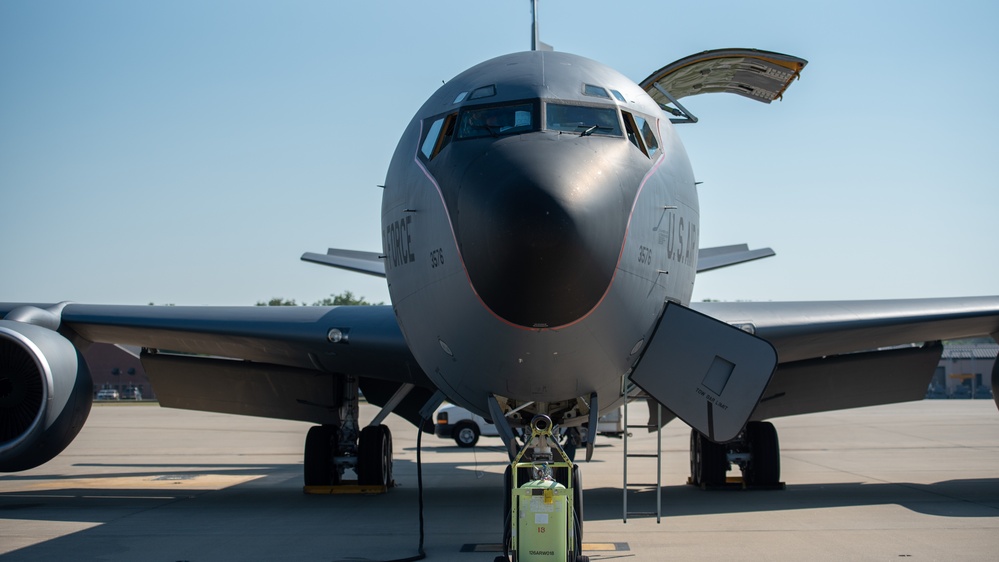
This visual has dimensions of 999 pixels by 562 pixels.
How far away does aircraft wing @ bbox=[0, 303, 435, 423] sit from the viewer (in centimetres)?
1206

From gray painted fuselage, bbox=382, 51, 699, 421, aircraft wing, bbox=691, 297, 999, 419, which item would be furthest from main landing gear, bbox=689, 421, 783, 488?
gray painted fuselage, bbox=382, 51, 699, 421

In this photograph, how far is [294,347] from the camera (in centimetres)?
1253

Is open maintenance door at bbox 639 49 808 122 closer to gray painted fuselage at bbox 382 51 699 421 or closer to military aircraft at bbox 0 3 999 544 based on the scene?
military aircraft at bbox 0 3 999 544

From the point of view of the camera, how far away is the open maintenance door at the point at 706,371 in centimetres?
771

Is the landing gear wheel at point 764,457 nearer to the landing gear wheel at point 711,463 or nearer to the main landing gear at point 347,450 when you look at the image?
the landing gear wheel at point 711,463

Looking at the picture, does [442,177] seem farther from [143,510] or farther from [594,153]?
[143,510]

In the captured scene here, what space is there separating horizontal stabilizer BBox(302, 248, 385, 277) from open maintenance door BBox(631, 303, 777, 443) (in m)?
6.54

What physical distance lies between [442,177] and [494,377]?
5.11 ft

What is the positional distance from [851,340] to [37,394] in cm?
966

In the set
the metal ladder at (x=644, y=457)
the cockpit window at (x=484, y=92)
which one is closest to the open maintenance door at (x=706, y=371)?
the metal ladder at (x=644, y=457)

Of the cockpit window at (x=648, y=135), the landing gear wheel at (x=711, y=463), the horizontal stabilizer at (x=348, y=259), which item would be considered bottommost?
the landing gear wheel at (x=711, y=463)

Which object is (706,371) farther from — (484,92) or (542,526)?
(484,92)

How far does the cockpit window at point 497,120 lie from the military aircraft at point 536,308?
0.02 m

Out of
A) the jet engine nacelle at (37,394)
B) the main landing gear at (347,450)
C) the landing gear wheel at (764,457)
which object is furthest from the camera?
the main landing gear at (347,450)
